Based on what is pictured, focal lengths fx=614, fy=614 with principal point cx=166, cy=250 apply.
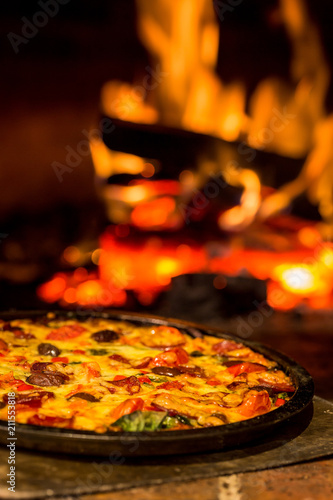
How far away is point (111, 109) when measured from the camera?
721cm

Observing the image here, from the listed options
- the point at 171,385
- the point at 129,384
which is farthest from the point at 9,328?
the point at 171,385

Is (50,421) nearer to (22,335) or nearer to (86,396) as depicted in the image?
(86,396)

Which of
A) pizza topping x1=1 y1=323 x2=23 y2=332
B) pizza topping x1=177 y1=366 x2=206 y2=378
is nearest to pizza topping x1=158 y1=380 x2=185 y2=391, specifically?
pizza topping x1=177 y1=366 x2=206 y2=378

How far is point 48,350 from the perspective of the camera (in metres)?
3.17

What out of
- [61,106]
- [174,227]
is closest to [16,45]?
[61,106]

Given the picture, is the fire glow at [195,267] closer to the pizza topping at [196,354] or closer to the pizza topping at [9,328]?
the pizza topping at [9,328]

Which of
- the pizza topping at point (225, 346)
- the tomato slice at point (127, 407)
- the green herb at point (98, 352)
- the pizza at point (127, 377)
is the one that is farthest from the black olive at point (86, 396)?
the pizza topping at point (225, 346)

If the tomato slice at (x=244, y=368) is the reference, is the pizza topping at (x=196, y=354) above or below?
below

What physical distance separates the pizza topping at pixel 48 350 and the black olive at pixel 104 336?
32cm

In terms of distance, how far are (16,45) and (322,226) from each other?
416 centimetres

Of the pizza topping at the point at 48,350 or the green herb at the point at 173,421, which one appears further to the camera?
the pizza topping at the point at 48,350

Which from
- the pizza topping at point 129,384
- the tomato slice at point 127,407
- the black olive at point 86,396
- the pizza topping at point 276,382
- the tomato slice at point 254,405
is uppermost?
the tomato slice at point 254,405

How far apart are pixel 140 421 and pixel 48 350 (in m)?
1.09

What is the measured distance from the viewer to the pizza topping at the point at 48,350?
3.16 meters
